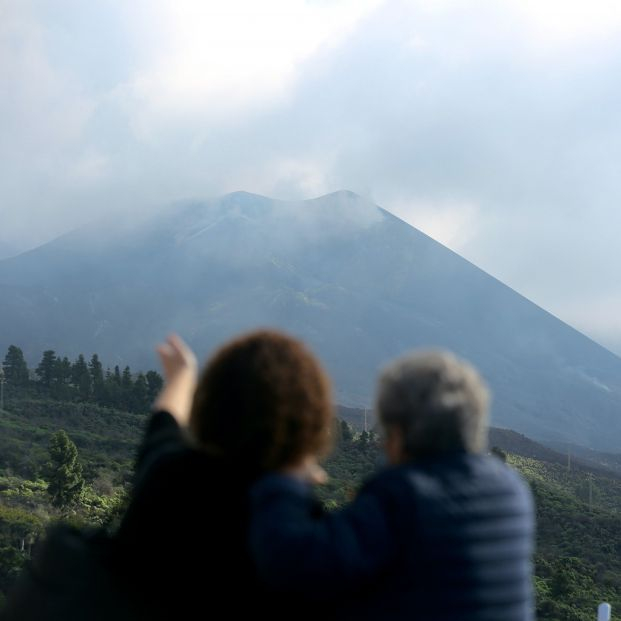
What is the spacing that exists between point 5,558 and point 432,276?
156 meters

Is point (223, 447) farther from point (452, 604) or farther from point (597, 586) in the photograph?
point (597, 586)

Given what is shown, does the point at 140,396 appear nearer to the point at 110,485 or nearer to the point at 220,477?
the point at 110,485

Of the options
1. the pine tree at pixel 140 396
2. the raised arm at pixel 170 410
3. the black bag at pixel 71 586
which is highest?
the pine tree at pixel 140 396

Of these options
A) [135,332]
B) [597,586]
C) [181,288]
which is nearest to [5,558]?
[597,586]

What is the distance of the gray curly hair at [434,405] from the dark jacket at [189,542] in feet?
1.10

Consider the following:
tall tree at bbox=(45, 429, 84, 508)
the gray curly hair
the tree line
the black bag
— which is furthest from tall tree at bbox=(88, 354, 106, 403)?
the gray curly hair

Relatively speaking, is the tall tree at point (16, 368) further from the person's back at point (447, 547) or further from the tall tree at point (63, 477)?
the person's back at point (447, 547)

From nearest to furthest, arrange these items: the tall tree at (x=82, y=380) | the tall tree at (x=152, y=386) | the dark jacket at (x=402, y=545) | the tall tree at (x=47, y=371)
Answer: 1. the dark jacket at (x=402, y=545)
2. the tall tree at (x=82, y=380)
3. the tall tree at (x=152, y=386)
4. the tall tree at (x=47, y=371)

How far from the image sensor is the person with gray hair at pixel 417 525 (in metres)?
1.57

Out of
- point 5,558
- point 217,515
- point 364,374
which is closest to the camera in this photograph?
point 217,515

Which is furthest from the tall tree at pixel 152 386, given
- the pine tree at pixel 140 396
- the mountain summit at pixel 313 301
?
the mountain summit at pixel 313 301

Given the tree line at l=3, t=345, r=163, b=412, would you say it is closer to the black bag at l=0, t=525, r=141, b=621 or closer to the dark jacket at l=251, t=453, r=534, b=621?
the black bag at l=0, t=525, r=141, b=621

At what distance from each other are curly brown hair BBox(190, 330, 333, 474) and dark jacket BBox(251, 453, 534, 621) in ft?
0.26

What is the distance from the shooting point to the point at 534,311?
164 m
